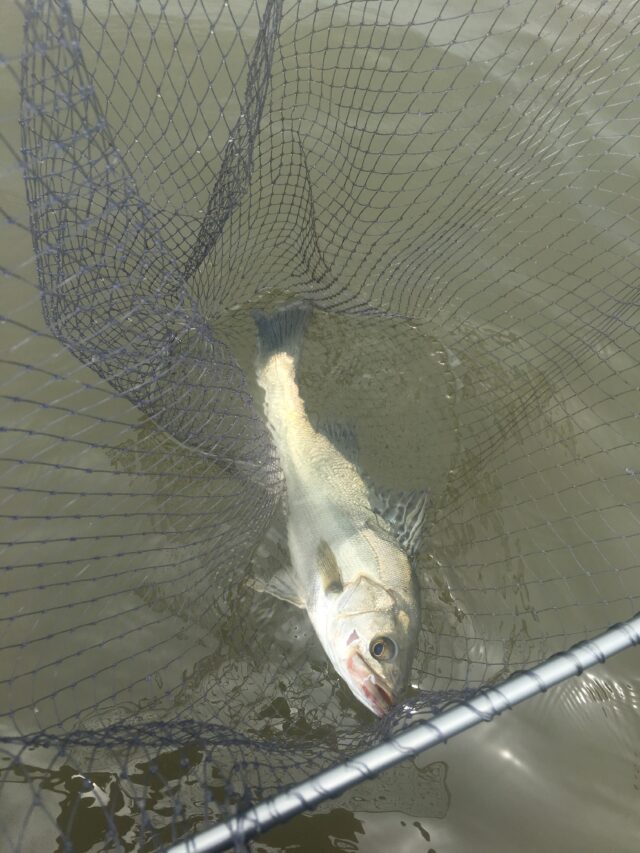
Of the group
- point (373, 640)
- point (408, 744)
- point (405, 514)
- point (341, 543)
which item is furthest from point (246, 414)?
point (408, 744)

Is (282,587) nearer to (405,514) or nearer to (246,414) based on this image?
(405,514)

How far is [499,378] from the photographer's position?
15.9ft

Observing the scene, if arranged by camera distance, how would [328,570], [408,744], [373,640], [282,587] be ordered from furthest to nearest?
1. [282,587]
2. [328,570]
3. [373,640]
4. [408,744]

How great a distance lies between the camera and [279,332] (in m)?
4.34

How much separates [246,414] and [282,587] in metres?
0.96

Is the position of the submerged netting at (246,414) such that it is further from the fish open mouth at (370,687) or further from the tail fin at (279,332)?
the tail fin at (279,332)

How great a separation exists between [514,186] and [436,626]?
3389mm

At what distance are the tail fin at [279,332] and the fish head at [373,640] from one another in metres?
1.54

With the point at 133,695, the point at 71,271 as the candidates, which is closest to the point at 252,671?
the point at 133,695

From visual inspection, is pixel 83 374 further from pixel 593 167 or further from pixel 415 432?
pixel 593 167

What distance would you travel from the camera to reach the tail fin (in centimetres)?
429

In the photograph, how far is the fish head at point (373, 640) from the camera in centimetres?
310

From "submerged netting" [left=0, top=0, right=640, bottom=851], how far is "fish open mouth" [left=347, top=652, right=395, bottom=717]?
0.51ft

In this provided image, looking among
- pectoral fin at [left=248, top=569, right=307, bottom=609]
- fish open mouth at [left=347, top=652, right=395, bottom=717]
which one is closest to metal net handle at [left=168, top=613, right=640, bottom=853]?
fish open mouth at [left=347, top=652, right=395, bottom=717]
